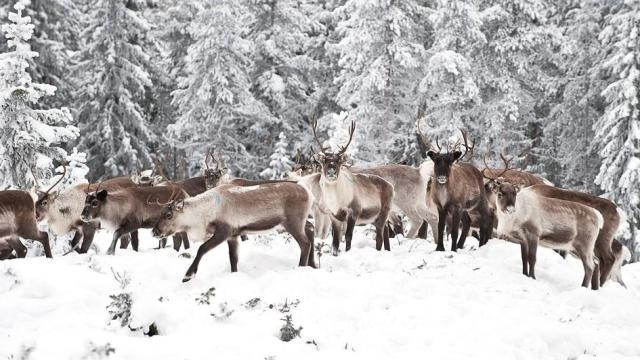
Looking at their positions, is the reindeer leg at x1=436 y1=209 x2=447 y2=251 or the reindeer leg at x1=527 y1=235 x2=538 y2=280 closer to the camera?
the reindeer leg at x1=527 y1=235 x2=538 y2=280

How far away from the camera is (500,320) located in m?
6.05

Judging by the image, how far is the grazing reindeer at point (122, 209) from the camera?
9406 mm

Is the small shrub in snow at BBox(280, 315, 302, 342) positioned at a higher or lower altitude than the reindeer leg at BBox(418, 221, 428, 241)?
higher

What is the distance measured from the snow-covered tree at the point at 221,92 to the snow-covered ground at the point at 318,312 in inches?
779

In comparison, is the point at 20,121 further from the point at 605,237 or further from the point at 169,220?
the point at 605,237

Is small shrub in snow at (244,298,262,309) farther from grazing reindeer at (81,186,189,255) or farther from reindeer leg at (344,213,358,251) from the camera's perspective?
grazing reindeer at (81,186,189,255)

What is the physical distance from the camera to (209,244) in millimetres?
7648

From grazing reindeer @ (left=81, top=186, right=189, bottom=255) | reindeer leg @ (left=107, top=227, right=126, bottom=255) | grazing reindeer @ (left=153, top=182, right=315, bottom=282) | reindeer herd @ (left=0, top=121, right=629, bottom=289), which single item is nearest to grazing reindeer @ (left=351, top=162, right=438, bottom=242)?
reindeer herd @ (left=0, top=121, right=629, bottom=289)

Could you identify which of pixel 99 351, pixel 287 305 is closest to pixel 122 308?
pixel 99 351

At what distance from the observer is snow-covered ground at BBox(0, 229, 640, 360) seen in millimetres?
5074

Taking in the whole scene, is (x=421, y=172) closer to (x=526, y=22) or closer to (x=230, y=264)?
(x=230, y=264)

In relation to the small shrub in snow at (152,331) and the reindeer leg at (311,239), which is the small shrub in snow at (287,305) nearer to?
the small shrub in snow at (152,331)

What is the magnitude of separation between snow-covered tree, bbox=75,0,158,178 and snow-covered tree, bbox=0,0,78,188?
1223 centimetres

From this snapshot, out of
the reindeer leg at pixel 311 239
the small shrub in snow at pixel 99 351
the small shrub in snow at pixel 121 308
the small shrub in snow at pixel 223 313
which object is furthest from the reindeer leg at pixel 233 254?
the small shrub in snow at pixel 99 351
